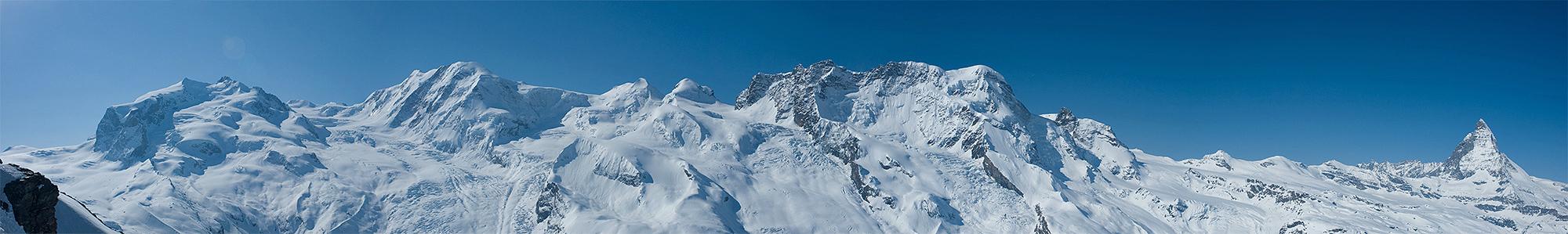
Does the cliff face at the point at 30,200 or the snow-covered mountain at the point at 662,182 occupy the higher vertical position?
the snow-covered mountain at the point at 662,182

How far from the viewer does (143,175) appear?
145 metres

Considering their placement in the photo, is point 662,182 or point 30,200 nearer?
point 30,200

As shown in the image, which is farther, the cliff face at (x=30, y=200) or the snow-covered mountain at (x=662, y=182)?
the snow-covered mountain at (x=662, y=182)

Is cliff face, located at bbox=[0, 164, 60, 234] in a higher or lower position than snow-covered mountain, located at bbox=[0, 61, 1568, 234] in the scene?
lower

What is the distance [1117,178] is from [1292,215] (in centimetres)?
4112

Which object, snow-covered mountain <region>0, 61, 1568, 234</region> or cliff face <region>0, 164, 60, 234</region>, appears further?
snow-covered mountain <region>0, 61, 1568, 234</region>

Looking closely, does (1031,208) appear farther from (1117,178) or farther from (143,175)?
(143,175)

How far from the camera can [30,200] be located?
3244cm

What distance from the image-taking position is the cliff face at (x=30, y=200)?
104 ft

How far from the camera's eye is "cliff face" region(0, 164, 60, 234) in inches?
1249

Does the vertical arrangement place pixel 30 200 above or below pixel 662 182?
below

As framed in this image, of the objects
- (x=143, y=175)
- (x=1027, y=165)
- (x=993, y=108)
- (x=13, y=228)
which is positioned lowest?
(x=13, y=228)

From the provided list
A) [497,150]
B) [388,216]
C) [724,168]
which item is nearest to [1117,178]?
[724,168]

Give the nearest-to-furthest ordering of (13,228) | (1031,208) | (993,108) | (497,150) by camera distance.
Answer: (13,228) < (1031,208) < (497,150) < (993,108)
